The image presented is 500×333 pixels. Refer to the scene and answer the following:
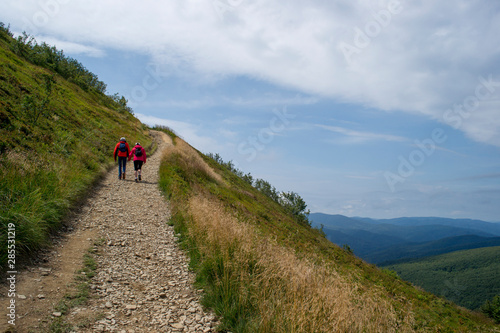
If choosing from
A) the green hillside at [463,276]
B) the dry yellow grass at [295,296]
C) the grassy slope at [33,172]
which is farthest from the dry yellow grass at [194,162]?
the green hillside at [463,276]

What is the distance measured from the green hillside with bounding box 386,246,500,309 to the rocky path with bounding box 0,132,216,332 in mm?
91757

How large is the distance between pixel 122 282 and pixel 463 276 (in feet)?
478

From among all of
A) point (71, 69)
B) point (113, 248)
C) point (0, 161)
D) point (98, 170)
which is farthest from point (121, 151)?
point (71, 69)

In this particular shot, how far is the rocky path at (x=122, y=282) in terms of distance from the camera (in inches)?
181

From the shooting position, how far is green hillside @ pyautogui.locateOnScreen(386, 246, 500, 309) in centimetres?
8631

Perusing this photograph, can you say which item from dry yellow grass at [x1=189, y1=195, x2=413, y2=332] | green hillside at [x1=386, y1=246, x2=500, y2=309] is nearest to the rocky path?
dry yellow grass at [x1=189, y1=195, x2=413, y2=332]

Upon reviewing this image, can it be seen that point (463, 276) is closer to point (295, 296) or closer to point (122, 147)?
point (122, 147)

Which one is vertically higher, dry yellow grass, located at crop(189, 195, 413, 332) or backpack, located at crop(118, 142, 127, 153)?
backpack, located at crop(118, 142, 127, 153)

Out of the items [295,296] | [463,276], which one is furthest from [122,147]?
[463,276]

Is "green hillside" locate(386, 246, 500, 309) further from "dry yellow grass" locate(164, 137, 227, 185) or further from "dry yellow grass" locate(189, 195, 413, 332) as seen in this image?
"dry yellow grass" locate(189, 195, 413, 332)

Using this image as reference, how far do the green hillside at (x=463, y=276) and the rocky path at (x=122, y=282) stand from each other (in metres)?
91.8

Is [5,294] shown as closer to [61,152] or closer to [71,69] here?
[61,152]

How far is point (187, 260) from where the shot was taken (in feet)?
25.7

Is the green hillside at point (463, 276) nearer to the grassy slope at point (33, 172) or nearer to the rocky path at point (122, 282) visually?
the rocky path at point (122, 282)
